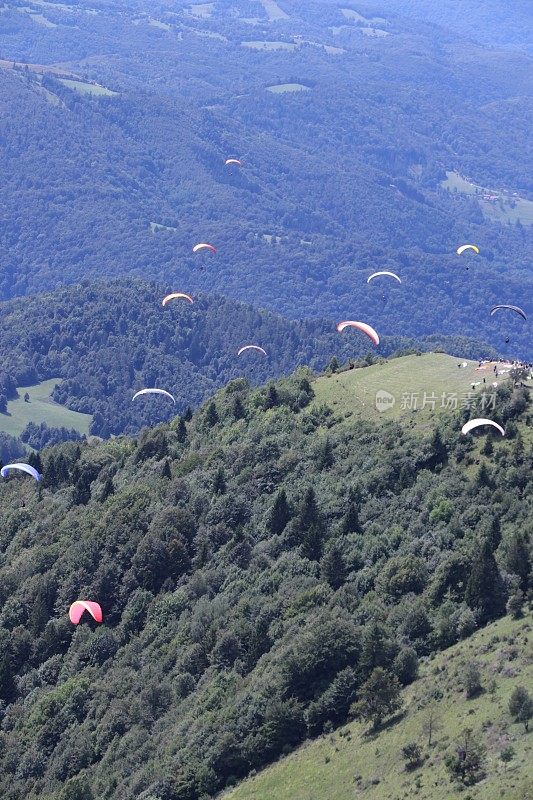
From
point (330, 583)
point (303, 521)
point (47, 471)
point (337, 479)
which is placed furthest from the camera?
point (47, 471)

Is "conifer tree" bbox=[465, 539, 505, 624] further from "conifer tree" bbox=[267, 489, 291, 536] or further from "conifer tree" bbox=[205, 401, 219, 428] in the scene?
"conifer tree" bbox=[205, 401, 219, 428]

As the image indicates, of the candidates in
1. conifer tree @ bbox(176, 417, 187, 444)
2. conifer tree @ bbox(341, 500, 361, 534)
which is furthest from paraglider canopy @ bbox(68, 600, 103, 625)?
conifer tree @ bbox(176, 417, 187, 444)

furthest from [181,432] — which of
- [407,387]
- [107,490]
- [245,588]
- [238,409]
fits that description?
[245,588]

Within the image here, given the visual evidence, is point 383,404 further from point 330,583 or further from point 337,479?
point 330,583

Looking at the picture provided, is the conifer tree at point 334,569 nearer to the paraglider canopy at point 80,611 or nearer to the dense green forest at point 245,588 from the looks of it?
the dense green forest at point 245,588

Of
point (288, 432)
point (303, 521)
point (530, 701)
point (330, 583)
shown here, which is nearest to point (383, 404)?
point (288, 432)

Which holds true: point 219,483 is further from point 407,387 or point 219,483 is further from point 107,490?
point 407,387
